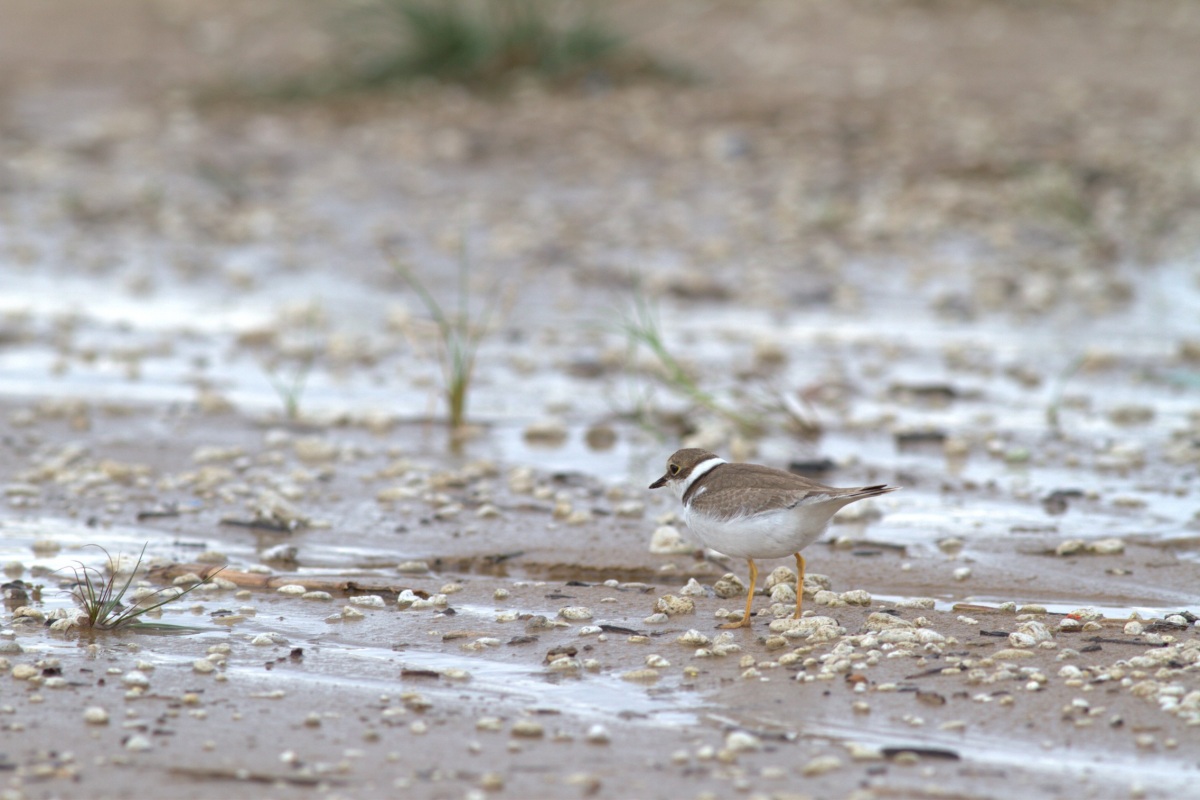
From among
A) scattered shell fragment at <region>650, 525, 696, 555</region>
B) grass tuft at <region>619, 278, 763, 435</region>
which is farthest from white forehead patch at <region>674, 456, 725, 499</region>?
grass tuft at <region>619, 278, 763, 435</region>

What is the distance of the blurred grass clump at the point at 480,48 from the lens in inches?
539

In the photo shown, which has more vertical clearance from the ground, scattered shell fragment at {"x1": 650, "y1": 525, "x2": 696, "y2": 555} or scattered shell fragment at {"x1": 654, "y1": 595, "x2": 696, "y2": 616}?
scattered shell fragment at {"x1": 650, "y1": 525, "x2": 696, "y2": 555}

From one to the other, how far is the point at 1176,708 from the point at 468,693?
1.80m

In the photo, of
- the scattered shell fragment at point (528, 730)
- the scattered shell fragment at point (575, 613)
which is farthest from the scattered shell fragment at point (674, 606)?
the scattered shell fragment at point (528, 730)

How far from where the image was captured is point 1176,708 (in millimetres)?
3752

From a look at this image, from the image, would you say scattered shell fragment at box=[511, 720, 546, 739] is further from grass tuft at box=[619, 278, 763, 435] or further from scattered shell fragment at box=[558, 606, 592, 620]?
grass tuft at box=[619, 278, 763, 435]

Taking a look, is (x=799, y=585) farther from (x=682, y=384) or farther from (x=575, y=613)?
(x=682, y=384)

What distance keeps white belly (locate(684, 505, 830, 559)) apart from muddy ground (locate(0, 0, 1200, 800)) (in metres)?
→ 0.24

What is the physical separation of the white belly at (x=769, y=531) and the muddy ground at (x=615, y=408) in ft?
0.80

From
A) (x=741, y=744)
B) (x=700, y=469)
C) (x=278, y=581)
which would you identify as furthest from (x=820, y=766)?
(x=278, y=581)

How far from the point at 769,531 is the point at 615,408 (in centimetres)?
259

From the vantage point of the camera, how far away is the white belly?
443cm

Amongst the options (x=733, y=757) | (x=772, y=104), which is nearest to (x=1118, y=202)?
(x=772, y=104)

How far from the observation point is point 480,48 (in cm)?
1373
